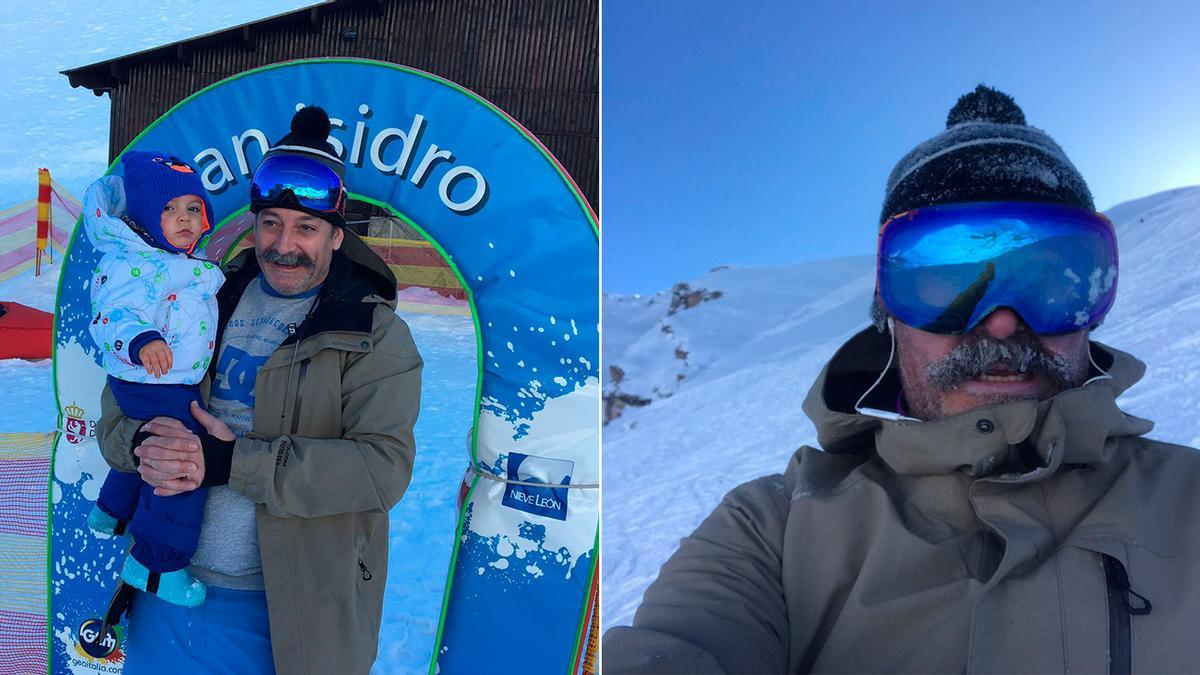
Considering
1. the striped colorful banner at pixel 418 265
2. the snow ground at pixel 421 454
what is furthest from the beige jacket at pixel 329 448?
the striped colorful banner at pixel 418 265

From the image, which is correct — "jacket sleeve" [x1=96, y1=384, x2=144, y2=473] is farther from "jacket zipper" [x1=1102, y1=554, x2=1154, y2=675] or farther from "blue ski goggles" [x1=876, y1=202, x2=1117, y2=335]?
"jacket zipper" [x1=1102, y1=554, x2=1154, y2=675]

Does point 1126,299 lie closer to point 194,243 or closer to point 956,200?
point 956,200

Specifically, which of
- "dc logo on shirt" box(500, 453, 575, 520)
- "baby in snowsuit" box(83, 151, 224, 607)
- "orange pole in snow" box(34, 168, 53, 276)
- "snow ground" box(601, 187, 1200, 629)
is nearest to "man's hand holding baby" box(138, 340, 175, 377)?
"baby in snowsuit" box(83, 151, 224, 607)

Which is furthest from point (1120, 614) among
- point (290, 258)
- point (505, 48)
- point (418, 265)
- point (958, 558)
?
point (505, 48)

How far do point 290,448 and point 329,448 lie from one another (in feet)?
0.26

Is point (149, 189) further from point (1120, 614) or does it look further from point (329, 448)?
point (1120, 614)

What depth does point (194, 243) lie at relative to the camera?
200 cm

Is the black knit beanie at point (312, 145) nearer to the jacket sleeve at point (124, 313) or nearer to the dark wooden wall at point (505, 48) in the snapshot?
the jacket sleeve at point (124, 313)

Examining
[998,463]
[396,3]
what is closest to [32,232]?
[396,3]

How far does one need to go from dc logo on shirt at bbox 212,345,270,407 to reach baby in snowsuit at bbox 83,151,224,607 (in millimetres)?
43

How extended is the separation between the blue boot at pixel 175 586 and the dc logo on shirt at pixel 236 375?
1.31 ft

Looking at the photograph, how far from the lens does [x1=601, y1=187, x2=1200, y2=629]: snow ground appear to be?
7.36 m

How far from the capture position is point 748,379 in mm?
16297

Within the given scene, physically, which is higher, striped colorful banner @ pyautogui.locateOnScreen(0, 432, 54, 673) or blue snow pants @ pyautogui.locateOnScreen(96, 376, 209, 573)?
blue snow pants @ pyautogui.locateOnScreen(96, 376, 209, 573)
